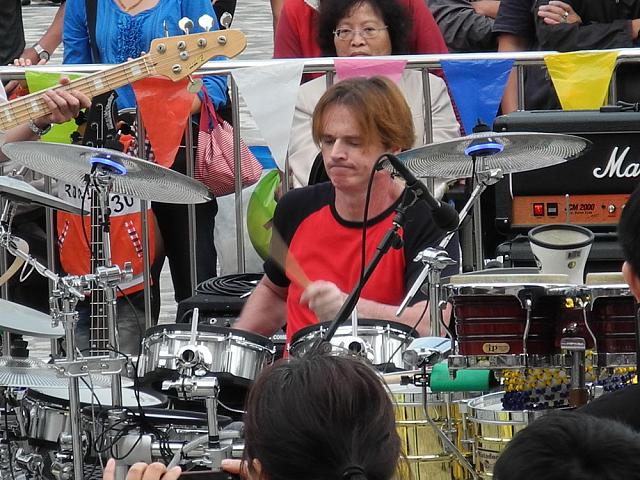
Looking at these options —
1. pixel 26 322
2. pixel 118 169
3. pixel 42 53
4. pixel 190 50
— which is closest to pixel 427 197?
pixel 118 169

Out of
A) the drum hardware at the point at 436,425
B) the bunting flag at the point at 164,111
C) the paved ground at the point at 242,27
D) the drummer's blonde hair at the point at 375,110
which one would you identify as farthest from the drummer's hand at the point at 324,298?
the paved ground at the point at 242,27

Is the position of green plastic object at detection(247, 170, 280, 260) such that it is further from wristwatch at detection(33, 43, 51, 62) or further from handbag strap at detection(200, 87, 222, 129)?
wristwatch at detection(33, 43, 51, 62)

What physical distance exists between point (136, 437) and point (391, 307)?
0.99m

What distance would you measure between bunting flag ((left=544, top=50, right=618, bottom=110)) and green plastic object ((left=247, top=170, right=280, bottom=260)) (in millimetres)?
1263

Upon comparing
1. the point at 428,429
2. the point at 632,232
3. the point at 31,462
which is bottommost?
the point at 31,462

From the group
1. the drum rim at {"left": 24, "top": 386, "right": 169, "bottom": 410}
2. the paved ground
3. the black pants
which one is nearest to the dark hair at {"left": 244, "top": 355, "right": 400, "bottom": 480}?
the drum rim at {"left": 24, "top": 386, "right": 169, "bottom": 410}

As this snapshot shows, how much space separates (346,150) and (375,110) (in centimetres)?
18

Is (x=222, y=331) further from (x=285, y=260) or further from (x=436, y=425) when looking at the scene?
(x=436, y=425)

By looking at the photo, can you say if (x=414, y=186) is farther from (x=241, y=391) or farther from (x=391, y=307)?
(x=241, y=391)

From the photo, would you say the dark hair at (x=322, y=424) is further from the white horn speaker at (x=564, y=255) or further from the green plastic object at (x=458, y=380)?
the white horn speaker at (x=564, y=255)

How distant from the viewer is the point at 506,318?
3812mm

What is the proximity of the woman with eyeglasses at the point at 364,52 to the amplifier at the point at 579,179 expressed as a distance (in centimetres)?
85

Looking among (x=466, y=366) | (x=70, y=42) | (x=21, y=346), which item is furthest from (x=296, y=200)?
(x=70, y=42)

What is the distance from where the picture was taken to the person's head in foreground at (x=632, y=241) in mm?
3025
